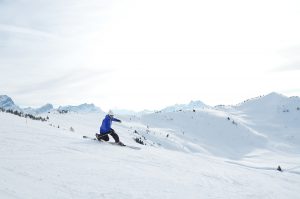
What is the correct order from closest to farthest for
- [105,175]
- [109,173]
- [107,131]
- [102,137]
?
[105,175]
[109,173]
[102,137]
[107,131]

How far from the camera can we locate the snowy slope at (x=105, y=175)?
9.09 meters

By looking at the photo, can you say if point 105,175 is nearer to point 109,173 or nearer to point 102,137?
point 109,173

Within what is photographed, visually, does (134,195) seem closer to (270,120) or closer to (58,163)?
(58,163)

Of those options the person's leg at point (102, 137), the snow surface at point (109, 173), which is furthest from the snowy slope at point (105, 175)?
the person's leg at point (102, 137)

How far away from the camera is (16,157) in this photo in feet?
37.1

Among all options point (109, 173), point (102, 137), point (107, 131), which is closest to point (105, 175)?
point (109, 173)

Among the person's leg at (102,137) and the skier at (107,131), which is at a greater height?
the skier at (107,131)

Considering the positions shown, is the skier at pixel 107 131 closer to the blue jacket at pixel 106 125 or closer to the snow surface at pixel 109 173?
Result: the blue jacket at pixel 106 125

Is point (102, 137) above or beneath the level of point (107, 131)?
beneath

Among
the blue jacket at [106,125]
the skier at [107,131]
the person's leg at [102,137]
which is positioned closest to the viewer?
the person's leg at [102,137]

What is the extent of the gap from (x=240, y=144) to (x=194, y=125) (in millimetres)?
5442

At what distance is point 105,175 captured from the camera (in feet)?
36.0

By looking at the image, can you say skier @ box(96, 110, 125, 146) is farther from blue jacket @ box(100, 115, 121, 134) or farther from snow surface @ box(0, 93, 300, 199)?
snow surface @ box(0, 93, 300, 199)

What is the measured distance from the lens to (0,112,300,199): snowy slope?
909 cm
